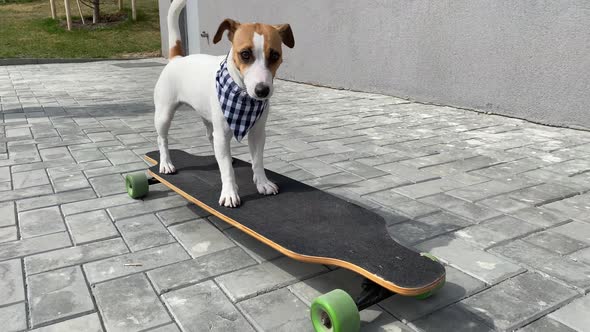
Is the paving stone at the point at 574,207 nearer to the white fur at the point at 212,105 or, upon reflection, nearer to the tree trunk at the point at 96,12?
the white fur at the point at 212,105

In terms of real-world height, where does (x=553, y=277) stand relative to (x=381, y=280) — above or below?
below

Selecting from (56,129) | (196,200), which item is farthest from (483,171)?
(56,129)

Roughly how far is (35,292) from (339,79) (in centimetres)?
792

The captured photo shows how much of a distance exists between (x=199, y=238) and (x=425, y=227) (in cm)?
→ 150

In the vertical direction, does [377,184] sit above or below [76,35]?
below

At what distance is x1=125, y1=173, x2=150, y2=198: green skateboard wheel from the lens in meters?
3.60

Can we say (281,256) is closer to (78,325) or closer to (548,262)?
(78,325)

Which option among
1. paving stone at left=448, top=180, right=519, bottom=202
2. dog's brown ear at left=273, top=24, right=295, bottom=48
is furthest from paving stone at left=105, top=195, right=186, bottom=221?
paving stone at left=448, top=180, right=519, bottom=202

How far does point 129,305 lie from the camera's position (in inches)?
90.4

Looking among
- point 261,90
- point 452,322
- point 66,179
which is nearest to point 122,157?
point 66,179

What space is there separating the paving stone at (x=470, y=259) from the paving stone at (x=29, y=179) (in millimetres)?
3244

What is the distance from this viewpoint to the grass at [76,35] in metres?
16.6

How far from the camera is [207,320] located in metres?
2.18

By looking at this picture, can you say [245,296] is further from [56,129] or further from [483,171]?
[56,129]
